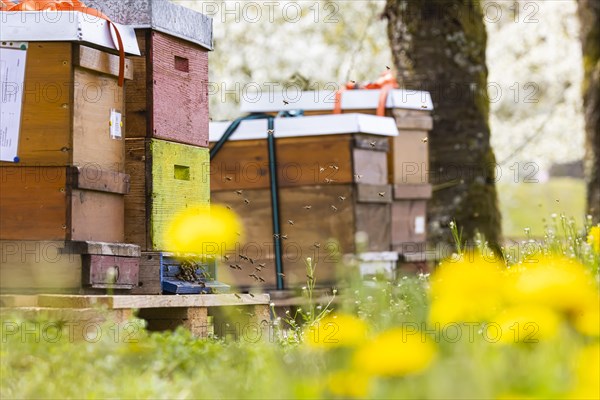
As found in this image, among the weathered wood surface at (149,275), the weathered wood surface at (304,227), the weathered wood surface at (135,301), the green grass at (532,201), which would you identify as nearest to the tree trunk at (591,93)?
the weathered wood surface at (304,227)

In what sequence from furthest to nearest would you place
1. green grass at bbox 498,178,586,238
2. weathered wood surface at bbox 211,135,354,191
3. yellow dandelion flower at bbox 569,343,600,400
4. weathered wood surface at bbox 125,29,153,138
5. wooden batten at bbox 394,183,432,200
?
green grass at bbox 498,178,586,238
wooden batten at bbox 394,183,432,200
weathered wood surface at bbox 211,135,354,191
weathered wood surface at bbox 125,29,153,138
yellow dandelion flower at bbox 569,343,600,400

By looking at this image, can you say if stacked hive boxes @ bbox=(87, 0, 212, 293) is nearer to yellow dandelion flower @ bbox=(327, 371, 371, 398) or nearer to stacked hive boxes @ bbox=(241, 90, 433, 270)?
stacked hive boxes @ bbox=(241, 90, 433, 270)

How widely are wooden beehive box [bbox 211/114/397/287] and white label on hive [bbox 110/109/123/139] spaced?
8.11 ft

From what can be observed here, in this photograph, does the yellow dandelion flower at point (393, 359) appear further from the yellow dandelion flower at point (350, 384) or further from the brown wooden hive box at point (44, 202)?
the brown wooden hive box at point (44, 202)

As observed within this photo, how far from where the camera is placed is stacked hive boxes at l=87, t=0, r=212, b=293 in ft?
15.8

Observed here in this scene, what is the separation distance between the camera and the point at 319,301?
21.1ft

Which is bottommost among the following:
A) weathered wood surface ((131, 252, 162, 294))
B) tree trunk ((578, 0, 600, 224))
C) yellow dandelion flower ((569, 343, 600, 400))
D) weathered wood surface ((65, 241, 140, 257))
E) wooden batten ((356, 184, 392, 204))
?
yellow dandelion flower ((569, 343, 600, 400))

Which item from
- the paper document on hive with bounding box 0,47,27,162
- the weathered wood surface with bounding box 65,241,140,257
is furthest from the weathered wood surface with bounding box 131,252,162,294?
the paper document on hive with bounding box 0,47,27,162

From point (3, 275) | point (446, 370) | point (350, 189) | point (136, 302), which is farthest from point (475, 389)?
point (350, 189)

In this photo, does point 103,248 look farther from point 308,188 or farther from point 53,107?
point 308,188

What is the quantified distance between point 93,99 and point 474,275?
9.01ft

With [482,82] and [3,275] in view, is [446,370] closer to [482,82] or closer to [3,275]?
[3,275]

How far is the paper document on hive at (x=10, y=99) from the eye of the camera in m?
4.33

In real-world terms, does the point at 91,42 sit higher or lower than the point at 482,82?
lower
